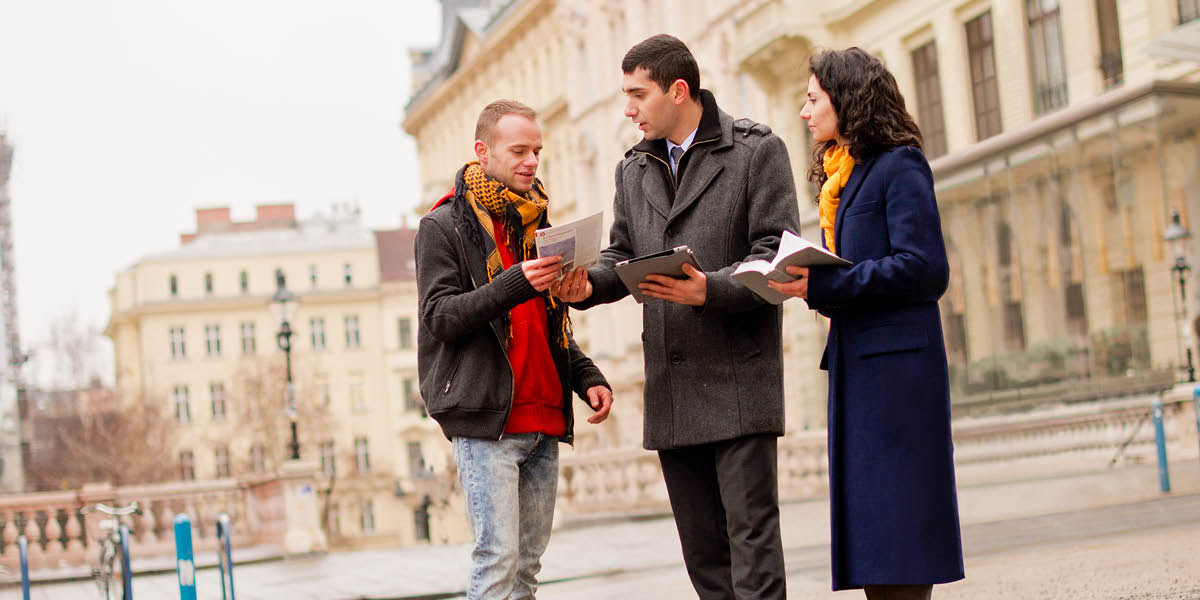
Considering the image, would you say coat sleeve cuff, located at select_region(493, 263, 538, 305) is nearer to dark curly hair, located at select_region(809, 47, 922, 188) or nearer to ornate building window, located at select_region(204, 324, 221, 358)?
dark curly hair, located at select_region(809, 47, 922, 188)

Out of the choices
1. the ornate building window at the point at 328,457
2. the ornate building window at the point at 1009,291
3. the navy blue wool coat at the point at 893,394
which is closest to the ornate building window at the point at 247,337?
the ornate building window at the point at 328,457

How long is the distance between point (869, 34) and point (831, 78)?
28231 millimetres

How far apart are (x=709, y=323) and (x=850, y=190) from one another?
2.19ft

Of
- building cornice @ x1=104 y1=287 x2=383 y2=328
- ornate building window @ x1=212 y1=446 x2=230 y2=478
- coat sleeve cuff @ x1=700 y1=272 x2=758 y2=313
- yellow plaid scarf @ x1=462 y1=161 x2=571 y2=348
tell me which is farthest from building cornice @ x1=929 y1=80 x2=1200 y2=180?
ornate building window @ x1=212 y1=446 x2=230 y2=478

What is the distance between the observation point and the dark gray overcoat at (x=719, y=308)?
5250 mm

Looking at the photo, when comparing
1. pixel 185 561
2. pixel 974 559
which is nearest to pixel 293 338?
pixel 974 559

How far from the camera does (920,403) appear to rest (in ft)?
15.9

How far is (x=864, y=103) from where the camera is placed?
4938mm

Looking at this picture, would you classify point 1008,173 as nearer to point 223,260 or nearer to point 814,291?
point 814,291

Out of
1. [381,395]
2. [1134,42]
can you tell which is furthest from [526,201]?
[381,395]

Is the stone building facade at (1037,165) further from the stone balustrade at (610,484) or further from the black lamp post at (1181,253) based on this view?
the stone balustrade at (610,484)

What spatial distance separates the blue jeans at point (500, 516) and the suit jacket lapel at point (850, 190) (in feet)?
4.39

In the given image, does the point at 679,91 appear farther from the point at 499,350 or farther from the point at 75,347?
the point at 75,347

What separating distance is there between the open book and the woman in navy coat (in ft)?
0.10
